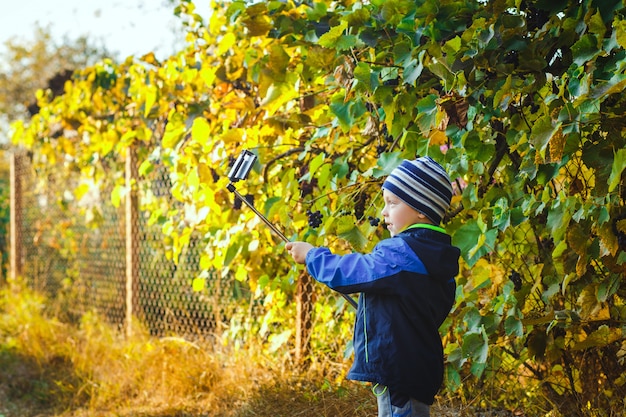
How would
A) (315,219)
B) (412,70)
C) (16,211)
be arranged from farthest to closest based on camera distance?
(16,211), (315,219), (412,70)

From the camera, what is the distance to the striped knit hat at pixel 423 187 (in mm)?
2414

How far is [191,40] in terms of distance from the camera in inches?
180

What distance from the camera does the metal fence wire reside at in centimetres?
Result: 530

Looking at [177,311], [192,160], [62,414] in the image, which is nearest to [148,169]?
[192,160]

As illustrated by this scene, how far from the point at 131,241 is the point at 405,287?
381 centimetres

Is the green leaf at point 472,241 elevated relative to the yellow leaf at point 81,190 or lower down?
elevated

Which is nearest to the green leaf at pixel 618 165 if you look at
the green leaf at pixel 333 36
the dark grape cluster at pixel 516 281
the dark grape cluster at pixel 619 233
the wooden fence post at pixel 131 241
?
the dark grape cluster at pixel 619 233

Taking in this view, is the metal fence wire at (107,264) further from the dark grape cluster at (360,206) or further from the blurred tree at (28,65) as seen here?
the blurred tree at (28,65)

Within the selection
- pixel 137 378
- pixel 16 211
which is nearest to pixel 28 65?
pixel 16 211

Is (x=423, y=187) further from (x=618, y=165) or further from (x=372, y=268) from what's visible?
(x=618, y=165)

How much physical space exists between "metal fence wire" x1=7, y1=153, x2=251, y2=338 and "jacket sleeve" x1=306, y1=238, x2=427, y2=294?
2235 mm

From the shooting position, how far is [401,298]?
237 centimetres

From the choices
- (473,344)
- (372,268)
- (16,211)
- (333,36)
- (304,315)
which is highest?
(333,36)

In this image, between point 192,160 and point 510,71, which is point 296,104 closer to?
point 192,160
